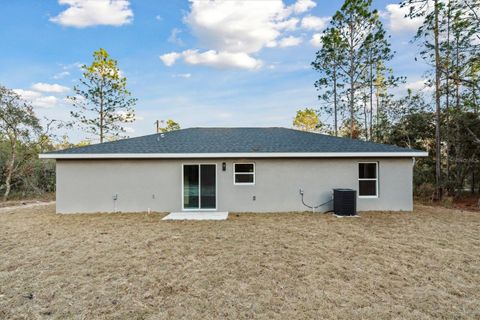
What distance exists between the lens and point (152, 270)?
416 cm

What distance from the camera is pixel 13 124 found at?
12.7m

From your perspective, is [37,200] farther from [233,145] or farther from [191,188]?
[233,145]

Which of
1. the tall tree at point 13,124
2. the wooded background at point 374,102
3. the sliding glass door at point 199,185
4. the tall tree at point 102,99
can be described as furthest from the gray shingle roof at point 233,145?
the tall tree at point 102,99

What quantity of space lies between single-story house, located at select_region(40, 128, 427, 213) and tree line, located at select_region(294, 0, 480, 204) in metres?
5.00

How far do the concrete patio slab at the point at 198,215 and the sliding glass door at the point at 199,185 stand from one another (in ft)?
1.22

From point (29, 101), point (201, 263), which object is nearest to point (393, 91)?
point (201, 263)

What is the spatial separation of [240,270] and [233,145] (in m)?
5.92

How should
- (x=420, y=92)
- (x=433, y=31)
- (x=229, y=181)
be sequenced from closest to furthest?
1. (x=229, y=181)
2. (x=433, y=31)
3. (x=420, y=92)

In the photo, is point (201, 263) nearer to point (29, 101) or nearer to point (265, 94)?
point (29, 101)

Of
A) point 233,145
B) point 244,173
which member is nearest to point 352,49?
point 233,145

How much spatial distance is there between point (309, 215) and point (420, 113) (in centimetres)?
1005

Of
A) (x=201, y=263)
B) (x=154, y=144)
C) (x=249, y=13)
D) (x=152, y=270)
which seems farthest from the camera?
(x=249, y=13)

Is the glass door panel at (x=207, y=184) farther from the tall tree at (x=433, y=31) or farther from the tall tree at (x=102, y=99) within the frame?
the tall tree at (x=102, y=99)

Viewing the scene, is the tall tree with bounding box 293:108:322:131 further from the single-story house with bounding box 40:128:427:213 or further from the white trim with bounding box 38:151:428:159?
the white trim with bounding box 38:151:428:159
